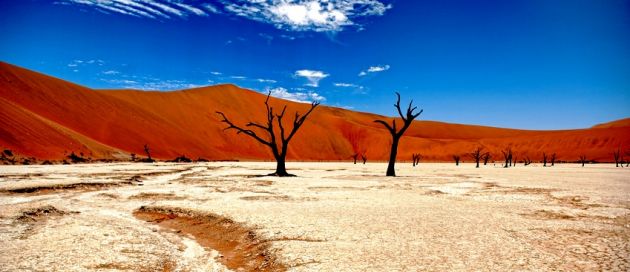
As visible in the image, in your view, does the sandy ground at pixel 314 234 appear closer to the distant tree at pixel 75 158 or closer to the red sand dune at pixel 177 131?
the distant tree at pixel 75 158

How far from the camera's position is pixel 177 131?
75.7 metres

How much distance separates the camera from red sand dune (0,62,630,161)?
4397 centimetres

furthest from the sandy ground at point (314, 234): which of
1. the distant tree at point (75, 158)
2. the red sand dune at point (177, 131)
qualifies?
the red sand dune at point (177, 131)

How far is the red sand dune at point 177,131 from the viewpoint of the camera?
4397 centimetres

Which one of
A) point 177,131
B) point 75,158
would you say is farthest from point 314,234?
point 177,131

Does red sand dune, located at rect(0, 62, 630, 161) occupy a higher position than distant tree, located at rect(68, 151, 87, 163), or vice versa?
red sand dune, located at rect(0, 62, 630, 161)

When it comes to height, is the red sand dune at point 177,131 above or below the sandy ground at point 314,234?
above

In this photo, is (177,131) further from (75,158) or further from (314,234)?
(314,234)

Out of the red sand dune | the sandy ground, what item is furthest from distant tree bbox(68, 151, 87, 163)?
the sandy ground

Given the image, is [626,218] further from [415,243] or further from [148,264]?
[148,264]

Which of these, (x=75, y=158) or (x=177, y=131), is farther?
(x=177, y=131)

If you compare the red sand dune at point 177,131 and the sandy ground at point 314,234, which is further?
the red sand dune at point 177,131

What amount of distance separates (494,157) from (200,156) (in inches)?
2807

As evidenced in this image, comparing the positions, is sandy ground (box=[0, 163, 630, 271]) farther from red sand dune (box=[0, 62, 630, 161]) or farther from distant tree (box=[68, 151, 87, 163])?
red sand dune (box=[0, 62, 630, 161])
